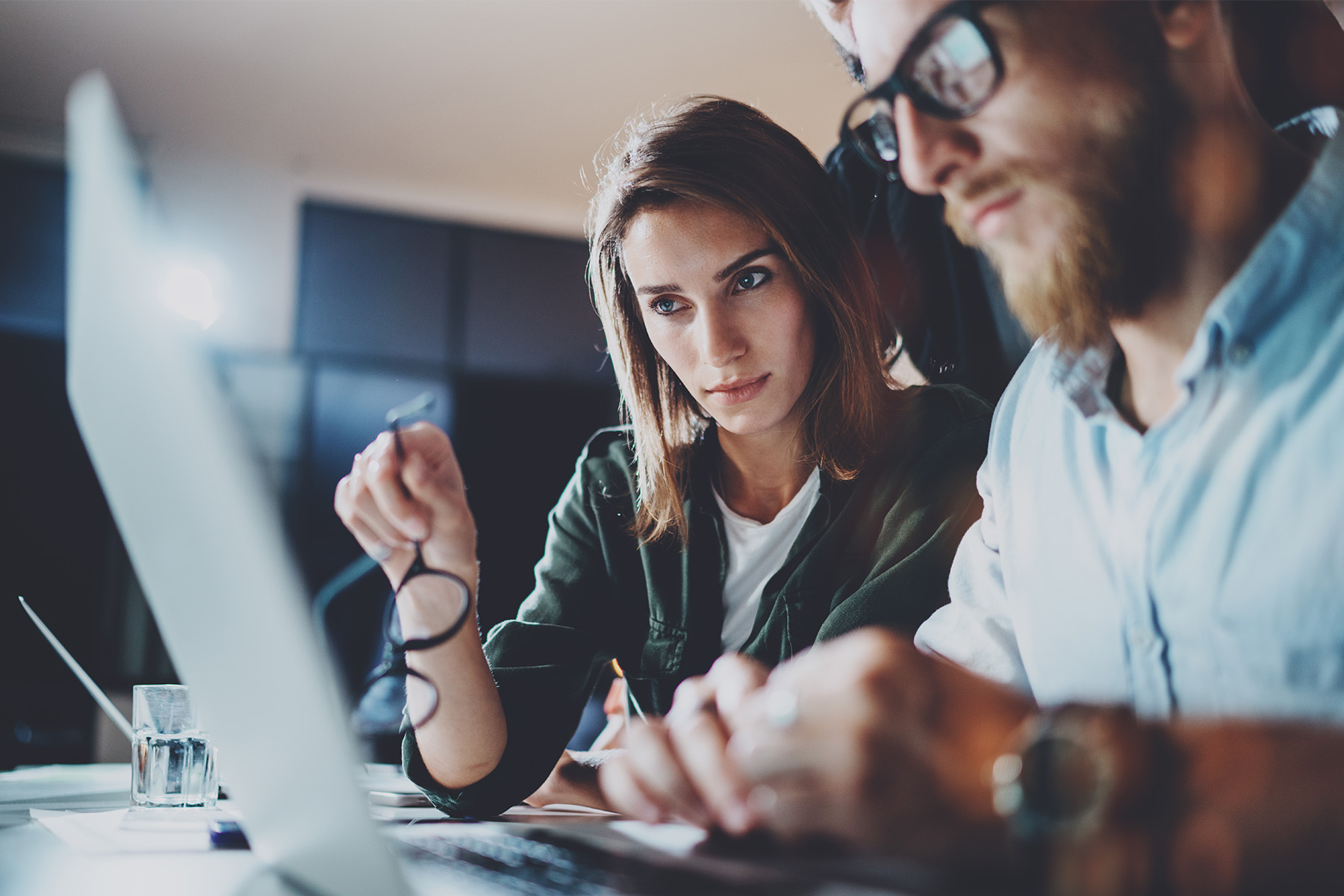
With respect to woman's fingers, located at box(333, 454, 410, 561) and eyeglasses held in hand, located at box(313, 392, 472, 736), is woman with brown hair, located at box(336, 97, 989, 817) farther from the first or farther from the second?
woman's fingers, located at box(333, 454, 410, 561)

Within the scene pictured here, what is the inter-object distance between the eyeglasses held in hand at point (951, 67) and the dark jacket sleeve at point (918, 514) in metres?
0.56

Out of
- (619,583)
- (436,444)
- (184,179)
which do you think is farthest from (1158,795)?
(184,179)

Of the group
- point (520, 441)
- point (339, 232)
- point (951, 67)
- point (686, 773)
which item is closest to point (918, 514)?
point (951, 67)

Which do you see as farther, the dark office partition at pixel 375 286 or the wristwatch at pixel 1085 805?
the dark office partition at pixel 375 286

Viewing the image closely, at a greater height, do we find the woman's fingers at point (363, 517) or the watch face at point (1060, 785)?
the woman's fingers at point (363, 517)

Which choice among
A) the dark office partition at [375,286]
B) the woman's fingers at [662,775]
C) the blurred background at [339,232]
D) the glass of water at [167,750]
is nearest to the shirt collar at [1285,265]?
the woman's fingers at [662,775]

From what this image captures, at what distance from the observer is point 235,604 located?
1.41 feet

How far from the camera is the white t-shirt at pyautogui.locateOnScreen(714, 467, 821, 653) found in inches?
52.2

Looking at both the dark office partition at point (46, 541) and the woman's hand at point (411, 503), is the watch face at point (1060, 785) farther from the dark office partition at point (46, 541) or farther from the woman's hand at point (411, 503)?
the dark office partition at point (46, 541)

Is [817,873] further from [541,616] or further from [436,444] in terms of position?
[541,616]

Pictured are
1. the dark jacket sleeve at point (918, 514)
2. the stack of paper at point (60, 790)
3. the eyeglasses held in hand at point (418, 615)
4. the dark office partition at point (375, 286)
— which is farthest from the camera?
the dark office partition at point (375, 286)

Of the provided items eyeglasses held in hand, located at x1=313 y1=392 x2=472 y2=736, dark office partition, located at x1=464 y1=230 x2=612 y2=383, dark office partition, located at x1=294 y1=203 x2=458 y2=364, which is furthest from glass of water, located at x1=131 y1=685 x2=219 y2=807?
dark office partition, located at x1=464 y1=230 x2=612 y2=383

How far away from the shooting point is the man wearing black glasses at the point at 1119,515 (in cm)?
45

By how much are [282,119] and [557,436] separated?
1.96 metres
